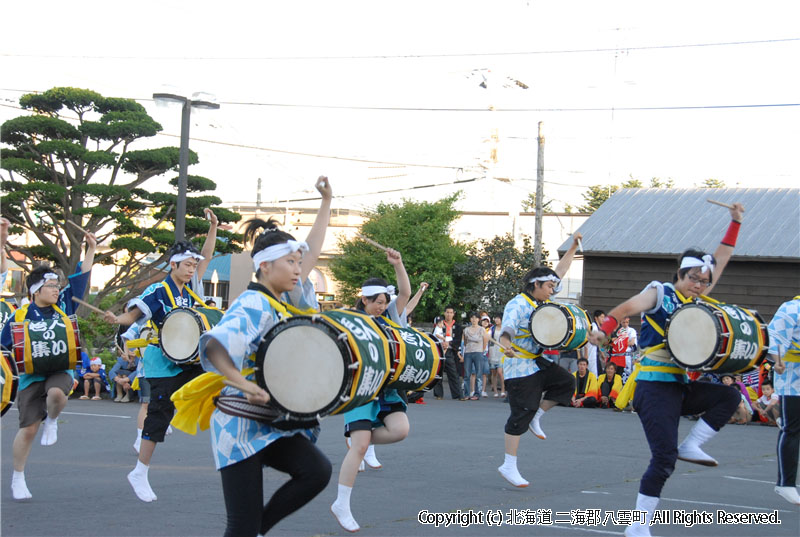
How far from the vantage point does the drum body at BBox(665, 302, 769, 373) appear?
5930 mm

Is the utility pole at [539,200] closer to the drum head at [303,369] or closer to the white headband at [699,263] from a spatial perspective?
the white headband at [699,263]

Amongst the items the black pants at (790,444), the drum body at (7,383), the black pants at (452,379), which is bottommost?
the black pants at (452,379)

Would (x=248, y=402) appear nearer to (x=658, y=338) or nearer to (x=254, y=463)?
(x=254, y=463)

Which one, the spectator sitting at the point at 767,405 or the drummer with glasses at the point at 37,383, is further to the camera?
the spectator sitting at the point at 767,405

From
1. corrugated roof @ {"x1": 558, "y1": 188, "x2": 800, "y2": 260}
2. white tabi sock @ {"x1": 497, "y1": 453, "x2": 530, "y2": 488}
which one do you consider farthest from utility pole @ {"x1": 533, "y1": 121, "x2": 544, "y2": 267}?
white tabi sock @ {"x1": 497, "y1": 453, "x2": 530, "y2": 488}

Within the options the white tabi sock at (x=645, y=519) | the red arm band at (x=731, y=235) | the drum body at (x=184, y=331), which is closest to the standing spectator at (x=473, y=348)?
the red arm band at (x=731, y=235)

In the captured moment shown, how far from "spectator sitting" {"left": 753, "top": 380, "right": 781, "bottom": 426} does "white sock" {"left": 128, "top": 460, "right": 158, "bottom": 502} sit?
1249 cm

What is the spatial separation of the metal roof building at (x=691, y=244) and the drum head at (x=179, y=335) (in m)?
16.4

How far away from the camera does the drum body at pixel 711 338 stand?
233 inches

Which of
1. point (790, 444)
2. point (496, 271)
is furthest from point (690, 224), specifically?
point (790, 444)

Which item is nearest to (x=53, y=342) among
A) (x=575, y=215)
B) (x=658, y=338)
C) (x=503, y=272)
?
(x=658, y=338)

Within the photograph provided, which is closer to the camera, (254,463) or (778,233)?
(254,463)

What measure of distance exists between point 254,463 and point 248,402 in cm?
30

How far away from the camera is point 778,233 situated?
889 inches
